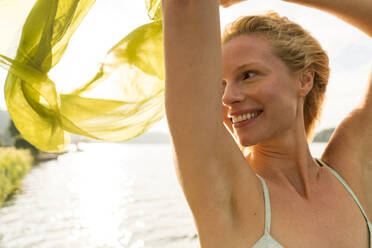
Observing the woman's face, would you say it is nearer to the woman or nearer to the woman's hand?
the woman

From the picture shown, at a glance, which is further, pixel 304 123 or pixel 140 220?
pixel 140 220

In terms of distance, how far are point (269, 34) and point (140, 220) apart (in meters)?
29.2

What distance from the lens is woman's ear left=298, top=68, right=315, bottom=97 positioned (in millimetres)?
1825

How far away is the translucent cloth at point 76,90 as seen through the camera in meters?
1.36

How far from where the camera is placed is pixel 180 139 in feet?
3.67

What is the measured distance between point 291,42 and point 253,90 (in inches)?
15.6

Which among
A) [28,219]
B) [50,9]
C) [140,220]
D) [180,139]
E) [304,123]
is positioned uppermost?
[50,9]

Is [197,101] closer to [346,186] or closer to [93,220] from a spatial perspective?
[346,186]

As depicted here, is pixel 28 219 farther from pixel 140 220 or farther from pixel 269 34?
pixel 269 34

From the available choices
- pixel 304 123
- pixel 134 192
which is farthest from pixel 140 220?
pixel 304 123

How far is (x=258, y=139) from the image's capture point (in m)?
1.57

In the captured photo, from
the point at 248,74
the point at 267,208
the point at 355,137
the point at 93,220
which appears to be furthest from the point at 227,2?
the point at 93,220

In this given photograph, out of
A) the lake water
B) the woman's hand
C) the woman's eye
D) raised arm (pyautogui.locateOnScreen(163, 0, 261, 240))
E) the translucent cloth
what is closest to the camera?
raised arm (pyautogui.locateOnScreen(163, 0, 261, 240))

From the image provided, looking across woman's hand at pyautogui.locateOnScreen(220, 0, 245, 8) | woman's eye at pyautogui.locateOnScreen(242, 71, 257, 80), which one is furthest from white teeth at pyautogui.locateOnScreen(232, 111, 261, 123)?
woman's hand at pyautogui.locateOnScreen(220, 0, 245, 8)
